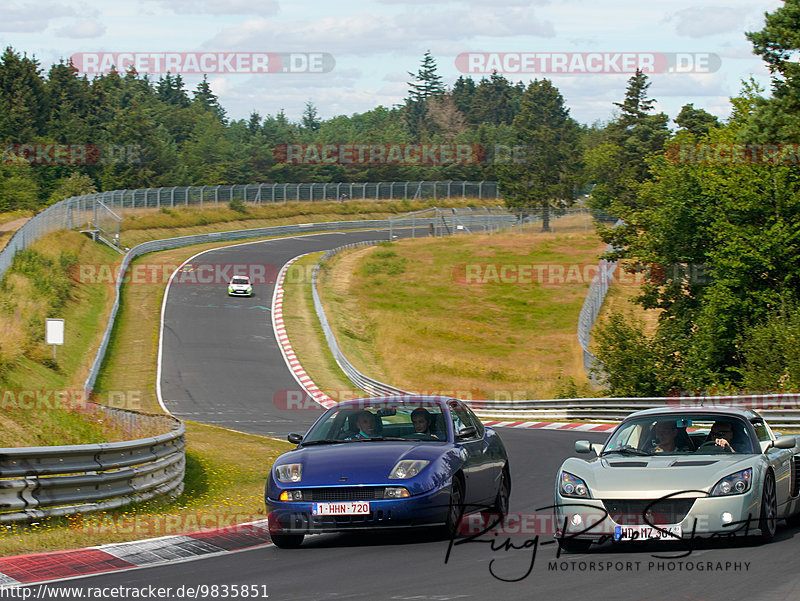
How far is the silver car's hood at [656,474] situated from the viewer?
27.8 ft

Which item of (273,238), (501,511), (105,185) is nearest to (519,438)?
(501,511)

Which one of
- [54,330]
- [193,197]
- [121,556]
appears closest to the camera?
[121,556]

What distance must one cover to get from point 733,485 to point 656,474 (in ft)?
1.98

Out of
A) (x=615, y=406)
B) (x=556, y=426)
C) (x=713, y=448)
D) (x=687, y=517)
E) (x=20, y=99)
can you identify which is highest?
(x=20, y=99)

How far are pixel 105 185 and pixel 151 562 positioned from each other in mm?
100090

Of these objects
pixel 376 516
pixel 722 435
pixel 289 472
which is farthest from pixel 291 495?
pixel 722 435

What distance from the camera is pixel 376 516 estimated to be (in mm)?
9336

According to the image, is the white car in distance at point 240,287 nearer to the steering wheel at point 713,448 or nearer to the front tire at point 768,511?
the steering wheel at point 713,448

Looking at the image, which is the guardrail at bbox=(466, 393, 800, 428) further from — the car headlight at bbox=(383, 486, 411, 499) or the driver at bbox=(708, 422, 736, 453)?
the car headlight at bbox=(383, 486, 411, 499)

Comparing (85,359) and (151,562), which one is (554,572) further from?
(85,359)

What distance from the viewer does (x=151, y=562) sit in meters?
8.95

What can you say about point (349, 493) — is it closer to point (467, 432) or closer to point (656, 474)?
point (467, 432)

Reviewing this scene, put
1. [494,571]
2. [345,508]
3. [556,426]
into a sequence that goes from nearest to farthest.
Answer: [494,571]
[345,508]
[556,426]

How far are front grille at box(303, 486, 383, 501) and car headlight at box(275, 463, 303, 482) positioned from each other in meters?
0.32
